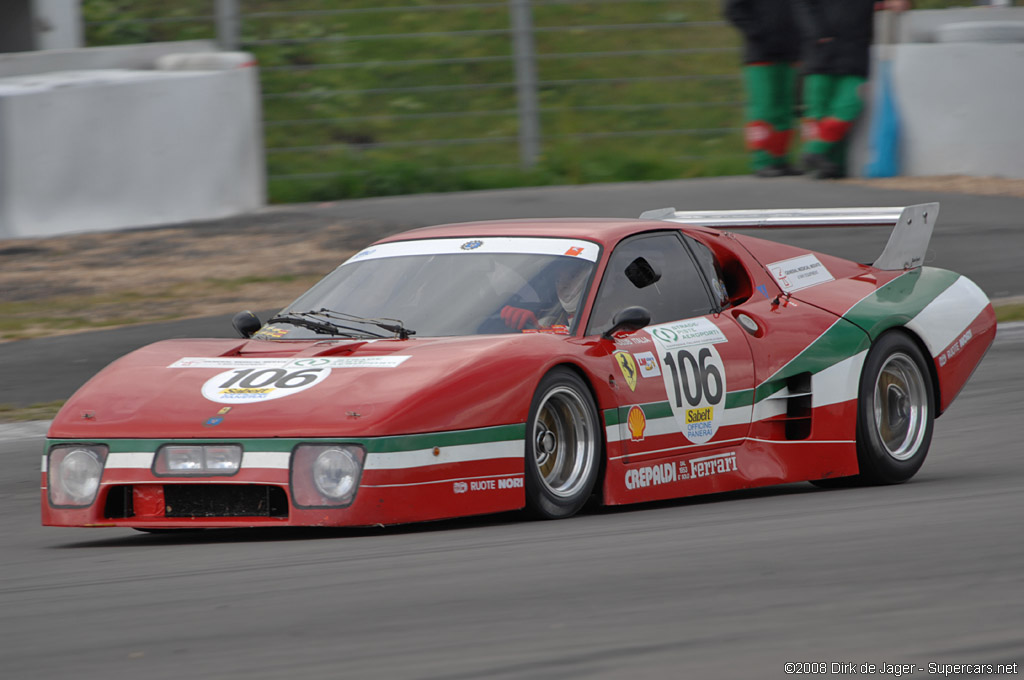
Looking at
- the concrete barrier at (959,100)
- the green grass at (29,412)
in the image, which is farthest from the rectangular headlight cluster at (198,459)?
the concrete barrier at (959,100)

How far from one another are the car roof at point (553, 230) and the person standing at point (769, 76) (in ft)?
37.6

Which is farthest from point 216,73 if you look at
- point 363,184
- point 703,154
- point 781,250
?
point 781,250

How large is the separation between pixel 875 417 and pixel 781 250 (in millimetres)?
888

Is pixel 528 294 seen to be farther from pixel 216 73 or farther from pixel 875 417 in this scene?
pixel 216 73

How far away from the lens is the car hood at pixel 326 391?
18.3 feet

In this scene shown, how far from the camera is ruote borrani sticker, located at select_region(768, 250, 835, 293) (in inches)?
296

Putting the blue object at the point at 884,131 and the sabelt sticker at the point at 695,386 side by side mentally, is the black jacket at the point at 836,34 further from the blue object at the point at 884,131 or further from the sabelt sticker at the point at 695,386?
A: the sabelt sticker at the point at 695,386

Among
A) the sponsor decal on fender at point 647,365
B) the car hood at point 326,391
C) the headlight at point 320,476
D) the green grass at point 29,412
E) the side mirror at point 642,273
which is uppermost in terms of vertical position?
the side mirror at point 642,273

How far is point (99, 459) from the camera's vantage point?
19.1 ft

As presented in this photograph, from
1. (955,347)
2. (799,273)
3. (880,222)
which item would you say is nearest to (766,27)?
(880,222)

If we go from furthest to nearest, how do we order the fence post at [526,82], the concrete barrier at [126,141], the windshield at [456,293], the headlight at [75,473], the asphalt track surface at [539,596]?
the fence post at [526,82]
the concrete barrier at [126,141]
the windshield at [456,293]
the headlight at [75,473]
the asphalt track surface at [539,596]

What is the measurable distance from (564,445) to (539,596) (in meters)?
1.69

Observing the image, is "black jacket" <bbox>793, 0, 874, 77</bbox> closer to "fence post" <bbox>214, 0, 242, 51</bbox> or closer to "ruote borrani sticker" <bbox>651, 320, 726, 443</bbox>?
"fence post" <bbox>214, 0, 242, 51</bbox>

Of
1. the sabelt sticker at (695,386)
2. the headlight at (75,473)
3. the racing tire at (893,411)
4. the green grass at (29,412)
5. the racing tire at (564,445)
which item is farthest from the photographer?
the green grass at (29,412)
